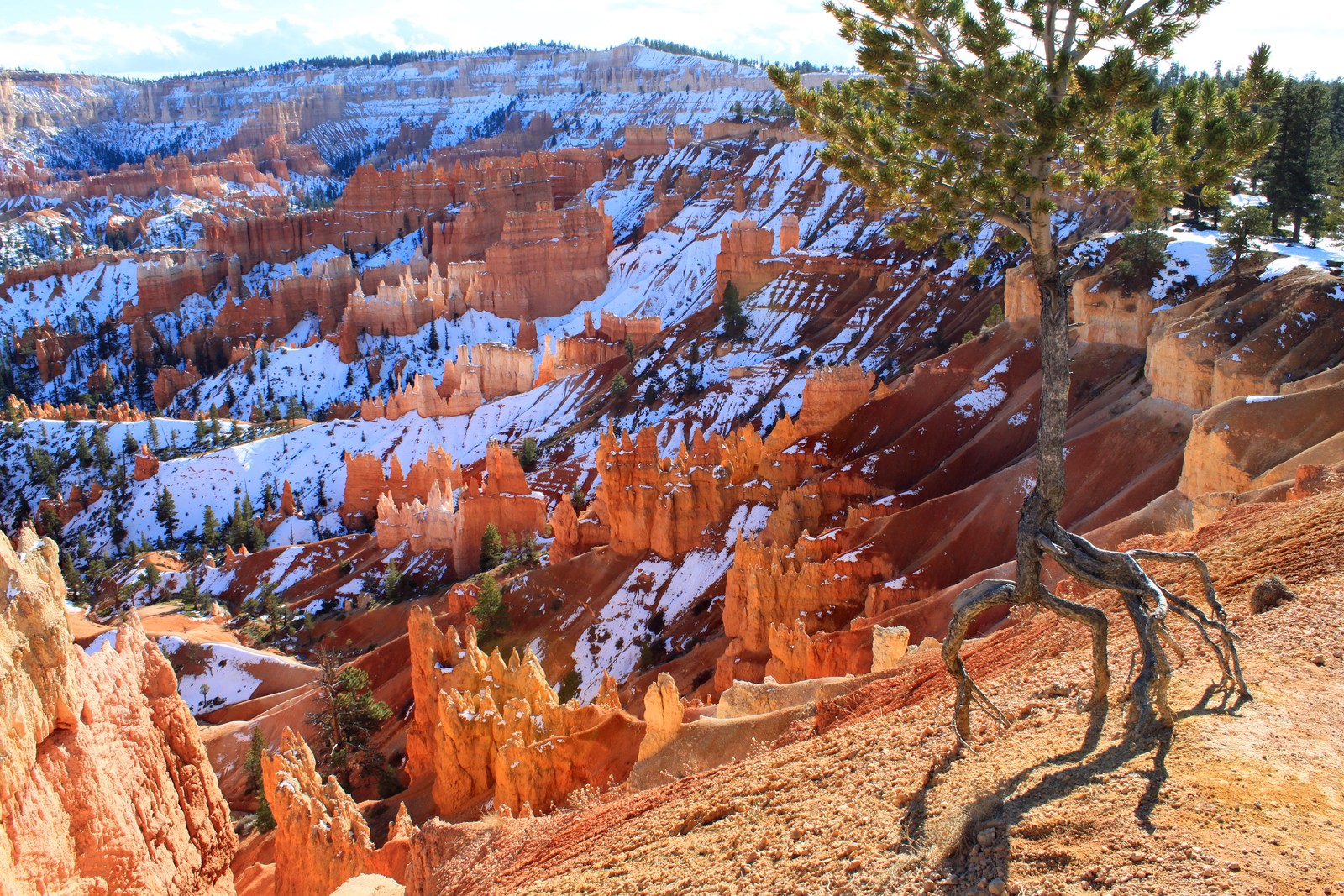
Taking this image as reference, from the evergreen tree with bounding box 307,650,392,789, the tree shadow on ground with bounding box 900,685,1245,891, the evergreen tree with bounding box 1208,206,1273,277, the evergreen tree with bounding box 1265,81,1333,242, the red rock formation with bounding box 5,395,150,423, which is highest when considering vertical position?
the evergreen tree with bounding box 1265,81,1333,242

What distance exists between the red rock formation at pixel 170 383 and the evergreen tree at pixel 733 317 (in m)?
62.0

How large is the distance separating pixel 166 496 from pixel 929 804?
248 ft

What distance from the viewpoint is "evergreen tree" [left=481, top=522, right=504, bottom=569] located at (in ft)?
162

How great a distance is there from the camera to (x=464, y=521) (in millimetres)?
51938

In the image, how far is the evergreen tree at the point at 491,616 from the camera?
1570 inches

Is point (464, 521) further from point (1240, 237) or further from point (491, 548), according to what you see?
point (1240, 237)

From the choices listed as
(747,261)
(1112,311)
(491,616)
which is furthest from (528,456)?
(1112,311)

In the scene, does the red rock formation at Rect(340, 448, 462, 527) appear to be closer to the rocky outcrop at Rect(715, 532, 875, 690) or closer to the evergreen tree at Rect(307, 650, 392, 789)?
the evergreen tree at Rect(307, 650, 392, 789)

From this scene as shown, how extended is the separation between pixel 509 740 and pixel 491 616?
707 inches

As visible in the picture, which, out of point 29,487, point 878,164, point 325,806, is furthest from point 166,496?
point 878,164

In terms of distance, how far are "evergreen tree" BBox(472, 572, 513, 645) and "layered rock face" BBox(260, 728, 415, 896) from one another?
57.7 feet

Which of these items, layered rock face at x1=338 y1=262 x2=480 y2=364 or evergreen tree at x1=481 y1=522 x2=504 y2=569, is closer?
evergreen tree at x1=481 y1=522 x2=504 y2=569

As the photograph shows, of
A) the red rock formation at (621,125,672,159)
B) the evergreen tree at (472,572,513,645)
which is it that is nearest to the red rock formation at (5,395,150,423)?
the evergreen tree at (472,572,513,645)

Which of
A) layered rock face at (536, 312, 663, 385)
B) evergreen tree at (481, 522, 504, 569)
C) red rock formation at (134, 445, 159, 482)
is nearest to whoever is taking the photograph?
evergreen tree at (481, 522, 504, 569)
